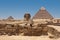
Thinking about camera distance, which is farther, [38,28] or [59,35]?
[38,28]

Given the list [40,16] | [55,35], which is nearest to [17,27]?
[55,35]

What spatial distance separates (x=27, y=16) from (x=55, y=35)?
15.9 metres

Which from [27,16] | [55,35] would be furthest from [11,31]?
[27,16]

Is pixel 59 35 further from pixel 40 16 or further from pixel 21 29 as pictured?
pixel 40 16

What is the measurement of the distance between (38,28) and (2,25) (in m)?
3.63

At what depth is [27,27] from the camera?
1392 cm

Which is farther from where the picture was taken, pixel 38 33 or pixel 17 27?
pixel 17 27

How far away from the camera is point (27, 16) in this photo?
23.9 metres

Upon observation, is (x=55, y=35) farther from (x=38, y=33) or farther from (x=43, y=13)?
(x=43, y=13)

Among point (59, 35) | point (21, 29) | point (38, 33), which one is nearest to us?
point (59, 35)

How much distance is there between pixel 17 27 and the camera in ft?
48.4

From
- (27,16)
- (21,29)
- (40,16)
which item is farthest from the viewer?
(40,16)

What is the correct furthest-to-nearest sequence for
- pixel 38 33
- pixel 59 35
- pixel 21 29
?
pixel 21 29
pixel 38 33
pixel 59 35

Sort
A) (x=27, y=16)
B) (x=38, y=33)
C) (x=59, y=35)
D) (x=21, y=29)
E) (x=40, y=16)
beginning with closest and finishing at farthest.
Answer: (x=59, y=35) → (x=38, y=33) → (x=21, y=29) → (x=27, y=16) → (x=40, y=16)
